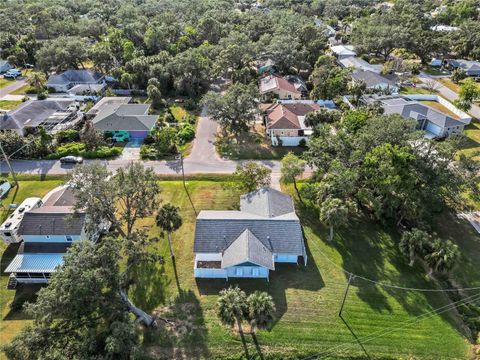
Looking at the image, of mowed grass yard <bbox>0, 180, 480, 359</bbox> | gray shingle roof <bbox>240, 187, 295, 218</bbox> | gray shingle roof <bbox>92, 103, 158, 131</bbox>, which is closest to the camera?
mowed grass yard <bbox>0, 180, 480, 359</bbox>

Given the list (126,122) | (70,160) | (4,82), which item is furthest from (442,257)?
(4,82)

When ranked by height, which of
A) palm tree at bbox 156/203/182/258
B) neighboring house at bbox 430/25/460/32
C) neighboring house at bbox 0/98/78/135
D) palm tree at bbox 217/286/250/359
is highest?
palm tree at bbox 156/203/182/258

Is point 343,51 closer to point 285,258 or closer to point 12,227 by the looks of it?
point 285,258

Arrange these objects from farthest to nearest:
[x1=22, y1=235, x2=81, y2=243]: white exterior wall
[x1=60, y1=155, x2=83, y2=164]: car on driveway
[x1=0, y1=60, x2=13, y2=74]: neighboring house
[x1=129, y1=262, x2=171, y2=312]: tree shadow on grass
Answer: [x1=0, y1=60, x2=13, y2=74]: neighboring house
[x1=60, y1=155, x2=83, y2=164]: car on driveway
[x1=22, y1=235, x2=81, y2=243]: white exterior wall
[x1=129, y1=262, x2=171, y2=312]: tree shadow on grass

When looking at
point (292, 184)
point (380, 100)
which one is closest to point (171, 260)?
point (292, 184)

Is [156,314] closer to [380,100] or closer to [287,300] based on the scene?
[287,300]

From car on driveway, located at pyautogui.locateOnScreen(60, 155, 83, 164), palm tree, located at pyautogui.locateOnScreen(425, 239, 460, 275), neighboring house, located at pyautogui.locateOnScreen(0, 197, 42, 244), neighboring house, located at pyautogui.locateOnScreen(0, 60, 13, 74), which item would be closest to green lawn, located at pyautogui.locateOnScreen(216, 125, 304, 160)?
car on driveway, located at pyautogui.locateOnScreen(60, 155, 83, 164)

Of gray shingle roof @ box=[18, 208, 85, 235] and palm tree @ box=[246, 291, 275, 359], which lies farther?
gray shingle roof @ box=[18, 208, 85, 235]

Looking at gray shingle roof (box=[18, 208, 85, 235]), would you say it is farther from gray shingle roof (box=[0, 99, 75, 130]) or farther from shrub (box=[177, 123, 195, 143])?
gray shingle roof (box=[0, 99, 75, 130])

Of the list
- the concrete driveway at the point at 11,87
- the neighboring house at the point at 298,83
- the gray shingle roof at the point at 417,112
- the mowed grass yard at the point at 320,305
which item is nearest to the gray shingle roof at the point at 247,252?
the mowed grass yard at the point at 320,305
